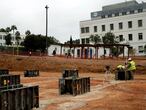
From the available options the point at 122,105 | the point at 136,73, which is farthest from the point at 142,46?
the point at 122,105

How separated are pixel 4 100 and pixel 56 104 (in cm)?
366

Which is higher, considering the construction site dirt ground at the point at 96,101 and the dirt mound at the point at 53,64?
the dirt mound at the point at 53,64

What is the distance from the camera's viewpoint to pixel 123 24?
91062mm

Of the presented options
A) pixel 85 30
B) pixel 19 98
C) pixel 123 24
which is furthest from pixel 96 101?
pixel 85 30

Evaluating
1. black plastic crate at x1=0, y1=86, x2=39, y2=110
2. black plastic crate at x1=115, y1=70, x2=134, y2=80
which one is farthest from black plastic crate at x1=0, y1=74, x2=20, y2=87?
black plastic crate at x1=115, y1=70, x2=134, y2=80

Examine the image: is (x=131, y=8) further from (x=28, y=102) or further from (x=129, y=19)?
(x=28, y=102)

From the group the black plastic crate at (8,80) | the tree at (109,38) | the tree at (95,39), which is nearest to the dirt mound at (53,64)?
the black plastic crate at (8,80)

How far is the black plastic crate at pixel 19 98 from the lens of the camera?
48.1 ft

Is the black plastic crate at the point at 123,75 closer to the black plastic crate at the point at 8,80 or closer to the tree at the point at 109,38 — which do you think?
the black plastic crate at the point at 8,80

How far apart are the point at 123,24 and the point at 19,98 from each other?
77.3 m

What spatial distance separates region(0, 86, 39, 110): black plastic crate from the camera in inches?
577

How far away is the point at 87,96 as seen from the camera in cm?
2097

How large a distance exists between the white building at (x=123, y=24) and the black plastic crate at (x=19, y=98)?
7082 centimetres

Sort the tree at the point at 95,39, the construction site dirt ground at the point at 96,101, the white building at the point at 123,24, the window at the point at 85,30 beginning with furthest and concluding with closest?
the window at the point at 85,30
the tree at the point at 95,39
the white building at the point at 123,24
the construction site dirt ground at the point at 96,101
